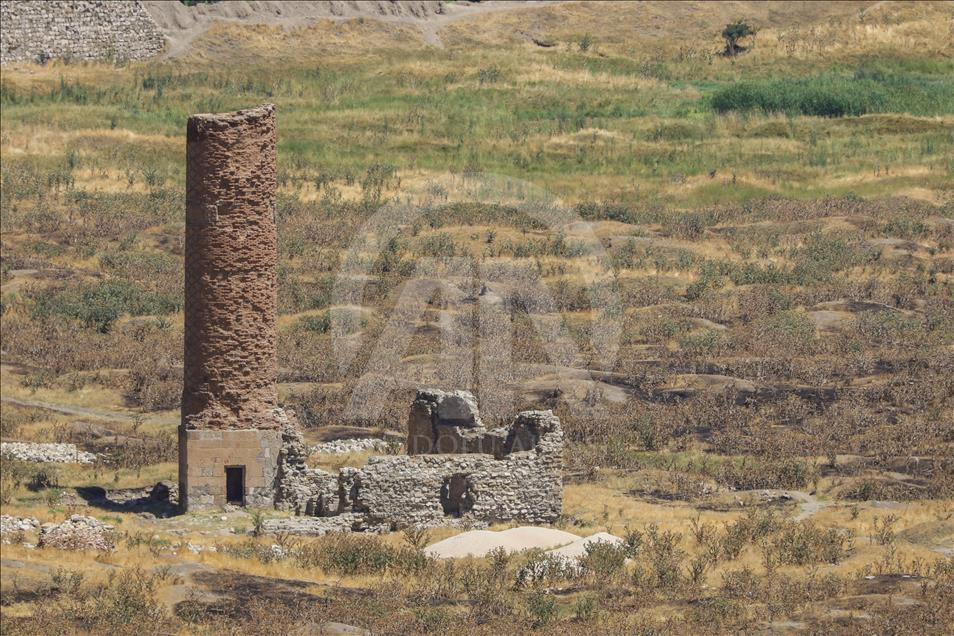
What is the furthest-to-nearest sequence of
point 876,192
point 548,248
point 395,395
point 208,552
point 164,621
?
point 876,192, point 548,248, point 395,395, point 208,552, point 164,621

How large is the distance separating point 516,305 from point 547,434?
22.6 metres

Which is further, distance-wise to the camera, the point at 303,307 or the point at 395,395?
the point at 303,307

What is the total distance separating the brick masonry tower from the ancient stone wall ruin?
73 centimetres

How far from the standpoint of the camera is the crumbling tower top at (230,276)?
36.5 m

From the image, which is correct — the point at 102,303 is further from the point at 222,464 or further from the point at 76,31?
the point at 76,31

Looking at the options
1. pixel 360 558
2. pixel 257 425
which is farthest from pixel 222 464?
pixel 360 558

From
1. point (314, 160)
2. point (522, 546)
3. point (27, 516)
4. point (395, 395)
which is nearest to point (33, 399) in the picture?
point (395, 395)

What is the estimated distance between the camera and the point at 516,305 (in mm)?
58594

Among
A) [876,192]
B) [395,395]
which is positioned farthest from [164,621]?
[876,192]

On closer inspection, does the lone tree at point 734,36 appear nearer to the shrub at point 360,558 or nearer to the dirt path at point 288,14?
the dirt path at point 288,14

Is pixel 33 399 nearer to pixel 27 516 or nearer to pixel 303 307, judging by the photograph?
pixel 303 307

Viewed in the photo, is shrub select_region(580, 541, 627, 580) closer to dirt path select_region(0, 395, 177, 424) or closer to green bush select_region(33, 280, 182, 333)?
dirt path select_region(0, 395, 177, 424)

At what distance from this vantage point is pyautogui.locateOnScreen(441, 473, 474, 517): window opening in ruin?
3584 cm

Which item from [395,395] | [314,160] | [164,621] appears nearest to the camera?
[164,621]
